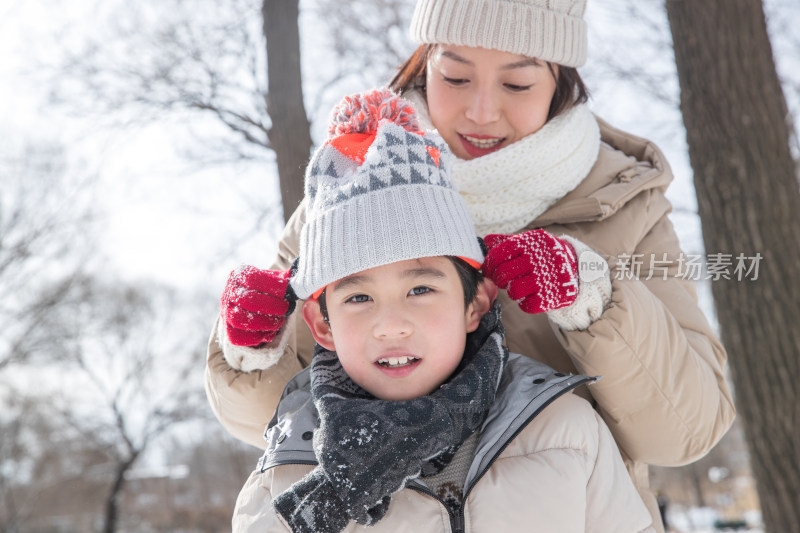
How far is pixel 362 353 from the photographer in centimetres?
184

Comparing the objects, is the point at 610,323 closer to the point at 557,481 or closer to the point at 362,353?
the point at 557,481

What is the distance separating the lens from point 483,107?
7.39 feet

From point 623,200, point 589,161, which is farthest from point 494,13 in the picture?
point 623,200

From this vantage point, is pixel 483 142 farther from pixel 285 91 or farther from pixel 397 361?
pixel 285 91

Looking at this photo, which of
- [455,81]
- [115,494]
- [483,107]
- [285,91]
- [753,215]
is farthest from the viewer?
[115,494]

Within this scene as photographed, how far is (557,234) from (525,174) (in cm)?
22

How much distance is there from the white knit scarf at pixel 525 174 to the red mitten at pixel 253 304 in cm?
69

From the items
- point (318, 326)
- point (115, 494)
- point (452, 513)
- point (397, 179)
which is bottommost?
point (115, 494)

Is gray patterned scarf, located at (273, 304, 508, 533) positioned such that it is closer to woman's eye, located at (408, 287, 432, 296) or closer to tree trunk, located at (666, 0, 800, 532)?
woman's eye, located at (408, 287, 432, 296)

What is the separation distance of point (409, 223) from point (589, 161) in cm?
85

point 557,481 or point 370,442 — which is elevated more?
point 370,442

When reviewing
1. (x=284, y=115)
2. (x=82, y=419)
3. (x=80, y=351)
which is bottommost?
(x=82, y=419)

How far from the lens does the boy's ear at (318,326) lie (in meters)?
2.03

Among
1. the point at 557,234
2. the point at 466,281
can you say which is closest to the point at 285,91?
the point at 557,234
